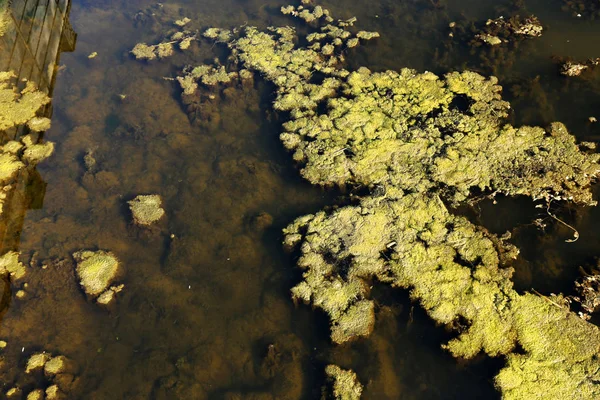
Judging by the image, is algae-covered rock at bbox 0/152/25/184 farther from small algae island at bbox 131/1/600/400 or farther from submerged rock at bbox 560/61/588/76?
submerged rock at bbox 560/61/588/76

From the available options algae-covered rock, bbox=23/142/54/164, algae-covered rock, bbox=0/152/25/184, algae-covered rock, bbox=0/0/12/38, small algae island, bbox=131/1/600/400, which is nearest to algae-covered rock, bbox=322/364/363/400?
small algae island, bbox=131/1/600/400

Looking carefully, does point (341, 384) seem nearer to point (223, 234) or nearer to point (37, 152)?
point (223, 234)

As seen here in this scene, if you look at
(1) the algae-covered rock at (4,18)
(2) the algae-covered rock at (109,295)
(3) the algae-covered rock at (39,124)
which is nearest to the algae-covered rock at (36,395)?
(2) the algae-covered rock at (109,295)

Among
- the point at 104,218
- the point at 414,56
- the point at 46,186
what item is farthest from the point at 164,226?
the point at 414,56

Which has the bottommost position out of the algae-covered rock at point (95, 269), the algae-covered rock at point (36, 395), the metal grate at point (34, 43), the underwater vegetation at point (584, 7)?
the algae-covered rock at point (36, 395)

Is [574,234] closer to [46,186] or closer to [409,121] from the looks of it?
[409,121]

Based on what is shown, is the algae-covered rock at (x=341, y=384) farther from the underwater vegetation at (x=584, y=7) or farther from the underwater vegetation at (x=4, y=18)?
the underwater vegetation at (x=584, y=7)
